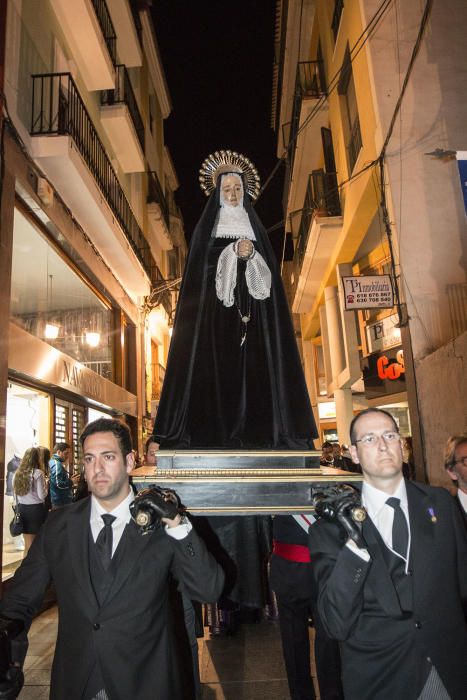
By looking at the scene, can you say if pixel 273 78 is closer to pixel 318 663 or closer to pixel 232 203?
pixel 232 203

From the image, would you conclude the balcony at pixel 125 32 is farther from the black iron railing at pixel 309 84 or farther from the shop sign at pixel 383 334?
the shop sign at pixel 383 334

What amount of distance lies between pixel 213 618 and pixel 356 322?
8847 millimetres

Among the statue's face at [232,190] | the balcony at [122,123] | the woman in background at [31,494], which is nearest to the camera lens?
the statue's face at [232,190]

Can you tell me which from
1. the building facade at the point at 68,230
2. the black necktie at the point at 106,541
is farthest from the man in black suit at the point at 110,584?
the building facade at the point at 68,230

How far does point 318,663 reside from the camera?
2.80m

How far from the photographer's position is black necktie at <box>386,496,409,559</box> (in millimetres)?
1834

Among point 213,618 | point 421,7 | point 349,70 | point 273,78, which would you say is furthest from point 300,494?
point 273,78

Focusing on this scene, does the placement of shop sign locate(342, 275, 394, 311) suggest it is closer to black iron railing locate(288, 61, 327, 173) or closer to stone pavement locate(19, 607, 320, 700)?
black iron railing locate(288, 61, 327, 173)

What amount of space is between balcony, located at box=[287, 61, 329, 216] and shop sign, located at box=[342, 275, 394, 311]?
4.52 meters

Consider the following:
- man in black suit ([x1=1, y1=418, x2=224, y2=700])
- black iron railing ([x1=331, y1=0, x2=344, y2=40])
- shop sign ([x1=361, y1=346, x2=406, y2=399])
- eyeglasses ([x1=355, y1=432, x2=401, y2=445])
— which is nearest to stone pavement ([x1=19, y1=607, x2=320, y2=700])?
man in black suit ([x1=1, y1=418, x2=224, y2=700])

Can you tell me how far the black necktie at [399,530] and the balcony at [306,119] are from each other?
10.5 metres

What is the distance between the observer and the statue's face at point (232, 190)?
3.24 m

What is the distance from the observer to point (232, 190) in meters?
3.25

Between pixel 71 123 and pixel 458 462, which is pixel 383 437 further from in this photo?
pixel 71 123
